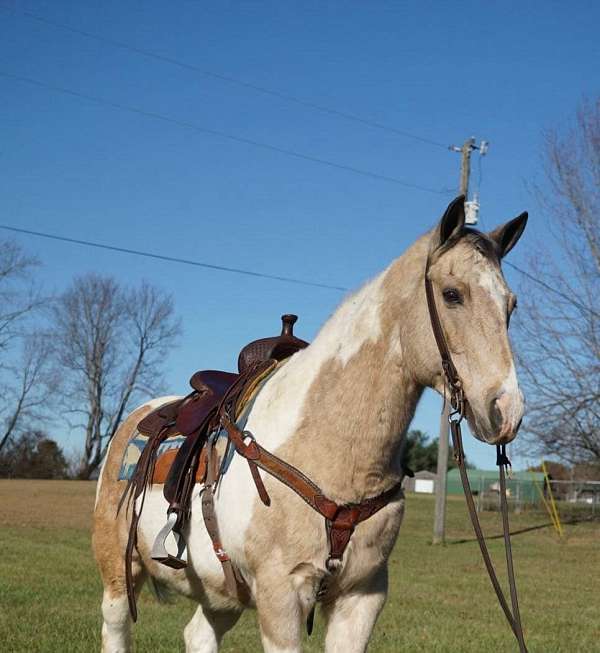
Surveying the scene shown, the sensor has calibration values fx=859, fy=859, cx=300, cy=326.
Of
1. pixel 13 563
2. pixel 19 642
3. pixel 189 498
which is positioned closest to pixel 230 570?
pixel 189 498

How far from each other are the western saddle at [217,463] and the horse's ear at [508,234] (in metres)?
1.07

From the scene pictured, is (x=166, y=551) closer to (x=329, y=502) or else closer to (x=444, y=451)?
(x=329, y=502)

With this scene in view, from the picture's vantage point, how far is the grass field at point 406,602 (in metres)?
7.22

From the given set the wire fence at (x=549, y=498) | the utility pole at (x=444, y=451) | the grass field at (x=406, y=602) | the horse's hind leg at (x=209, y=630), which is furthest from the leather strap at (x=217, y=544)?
the wire fence at (x=549, y=498)

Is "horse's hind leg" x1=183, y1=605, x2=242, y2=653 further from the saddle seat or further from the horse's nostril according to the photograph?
the horse's nostril

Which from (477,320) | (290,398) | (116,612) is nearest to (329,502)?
(290,398)

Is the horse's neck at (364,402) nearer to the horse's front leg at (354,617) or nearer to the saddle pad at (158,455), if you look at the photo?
the horse's front leg at (354,617)

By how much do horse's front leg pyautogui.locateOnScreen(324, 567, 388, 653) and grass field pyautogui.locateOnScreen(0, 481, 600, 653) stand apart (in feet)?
5.32

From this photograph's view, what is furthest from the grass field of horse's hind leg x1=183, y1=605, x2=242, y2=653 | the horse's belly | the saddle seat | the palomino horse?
the palomino horse

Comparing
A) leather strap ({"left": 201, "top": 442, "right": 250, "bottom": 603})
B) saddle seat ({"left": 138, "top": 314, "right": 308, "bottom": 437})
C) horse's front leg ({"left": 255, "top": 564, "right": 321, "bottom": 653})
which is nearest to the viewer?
horse's front leg ({"left": 255, "top": 564, "right": 321, "bottom": 653})

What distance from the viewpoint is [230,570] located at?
12.2ft

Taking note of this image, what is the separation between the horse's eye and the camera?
3.18 metres

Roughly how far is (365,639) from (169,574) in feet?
3.95

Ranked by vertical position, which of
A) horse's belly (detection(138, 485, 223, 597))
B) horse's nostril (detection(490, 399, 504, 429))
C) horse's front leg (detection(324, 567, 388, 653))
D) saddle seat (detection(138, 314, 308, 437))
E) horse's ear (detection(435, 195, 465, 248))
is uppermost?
horse's ear (detection(435, 195, 465, 248))
